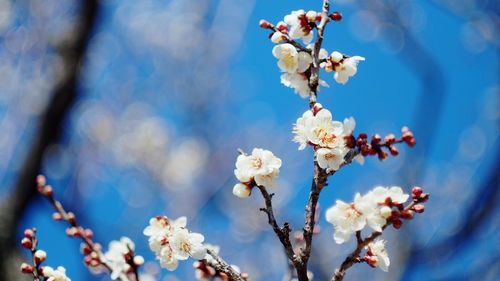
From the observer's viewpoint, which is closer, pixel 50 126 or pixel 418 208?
pixel 418 208

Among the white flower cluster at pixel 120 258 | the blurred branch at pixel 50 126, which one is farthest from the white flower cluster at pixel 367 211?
the blurred branch at pixel 50 126

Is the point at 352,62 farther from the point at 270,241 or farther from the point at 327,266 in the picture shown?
the point at 270,241

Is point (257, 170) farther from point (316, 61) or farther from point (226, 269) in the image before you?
point (316, 61)

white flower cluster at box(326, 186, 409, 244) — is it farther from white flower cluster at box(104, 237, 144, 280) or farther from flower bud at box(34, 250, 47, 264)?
flower bud at box(34, 250, 47, 264)

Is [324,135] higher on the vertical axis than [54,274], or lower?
higher

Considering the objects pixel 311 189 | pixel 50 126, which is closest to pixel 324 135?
pixel 311 189

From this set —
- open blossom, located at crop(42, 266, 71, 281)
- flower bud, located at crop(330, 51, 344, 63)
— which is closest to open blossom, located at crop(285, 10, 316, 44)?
flower bud, located at crop(330, 51, 344, 63)

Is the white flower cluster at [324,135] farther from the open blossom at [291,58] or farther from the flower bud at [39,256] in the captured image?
the flower bud at [39,256]
